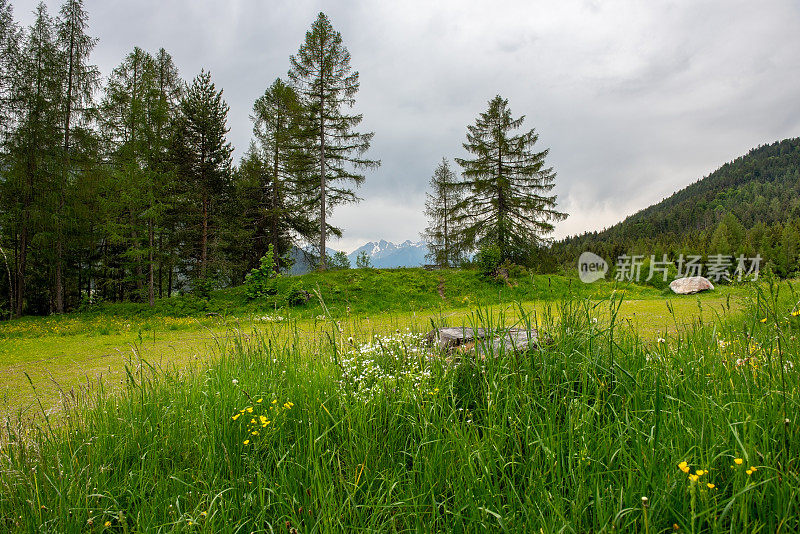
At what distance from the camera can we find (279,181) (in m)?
23.0

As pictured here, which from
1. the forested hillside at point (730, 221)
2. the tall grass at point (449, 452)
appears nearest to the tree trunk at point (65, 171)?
the tall grass at point (449, 452)

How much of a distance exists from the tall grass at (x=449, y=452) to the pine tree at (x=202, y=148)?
775 inches

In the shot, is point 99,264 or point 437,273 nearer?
point 437,273

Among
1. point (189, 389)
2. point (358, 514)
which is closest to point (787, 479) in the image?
point (358, 514)

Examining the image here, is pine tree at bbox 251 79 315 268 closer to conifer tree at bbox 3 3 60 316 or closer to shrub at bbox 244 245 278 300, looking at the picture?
shrub at bbox 244 245 278 300

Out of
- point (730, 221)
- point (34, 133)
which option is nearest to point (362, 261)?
point (34, 133)

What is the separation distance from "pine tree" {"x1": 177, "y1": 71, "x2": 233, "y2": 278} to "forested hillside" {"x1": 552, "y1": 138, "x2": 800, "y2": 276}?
1942cm

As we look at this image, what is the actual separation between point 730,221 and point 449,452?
108 meters

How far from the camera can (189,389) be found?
116 inches

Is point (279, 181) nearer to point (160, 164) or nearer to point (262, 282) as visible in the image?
point (160, 164)

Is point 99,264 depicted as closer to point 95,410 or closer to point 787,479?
point 95,410

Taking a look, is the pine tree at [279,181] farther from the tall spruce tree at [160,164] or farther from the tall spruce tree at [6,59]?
the tall spruce tree at [6,59]

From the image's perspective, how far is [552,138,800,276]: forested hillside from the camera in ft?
209

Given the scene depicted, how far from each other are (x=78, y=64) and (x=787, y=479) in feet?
83.6
